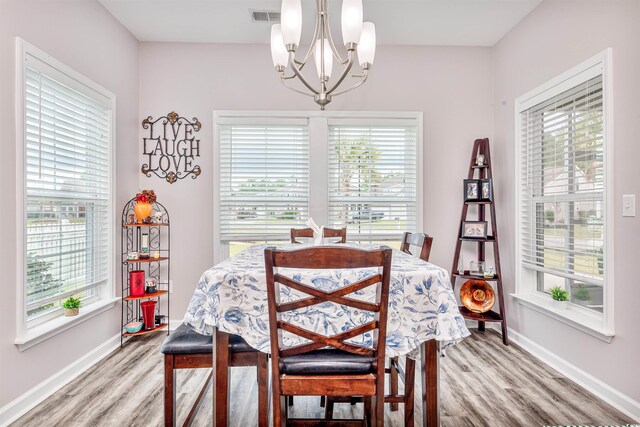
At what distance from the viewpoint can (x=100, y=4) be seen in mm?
2738

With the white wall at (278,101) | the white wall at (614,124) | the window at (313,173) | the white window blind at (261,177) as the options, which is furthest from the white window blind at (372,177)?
the white wall at (614,124)

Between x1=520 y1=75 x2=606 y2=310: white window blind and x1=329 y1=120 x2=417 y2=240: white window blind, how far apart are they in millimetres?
993

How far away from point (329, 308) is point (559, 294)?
6.68 ft

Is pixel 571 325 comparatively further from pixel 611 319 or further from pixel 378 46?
pixel 378 46

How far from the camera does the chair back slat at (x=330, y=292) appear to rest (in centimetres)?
119

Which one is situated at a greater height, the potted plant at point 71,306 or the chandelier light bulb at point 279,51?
the chandelier light bulb at point 279,51

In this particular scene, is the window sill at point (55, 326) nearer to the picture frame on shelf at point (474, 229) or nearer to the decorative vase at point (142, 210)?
the decorative vase at point (142, 210)

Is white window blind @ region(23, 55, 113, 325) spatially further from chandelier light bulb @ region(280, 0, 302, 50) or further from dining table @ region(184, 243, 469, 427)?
chandelier light bulb @ region(280, 0, 302, 50)

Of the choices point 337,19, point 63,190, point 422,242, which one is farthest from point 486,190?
point 63,190

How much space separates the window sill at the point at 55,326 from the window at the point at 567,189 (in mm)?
3448

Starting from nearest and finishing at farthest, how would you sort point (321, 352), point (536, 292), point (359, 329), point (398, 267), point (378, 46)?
point (359, 329)
point (321, 352)
point (398, 267)
point (536, 292)
point (378, 46)

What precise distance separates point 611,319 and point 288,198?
2.57 m

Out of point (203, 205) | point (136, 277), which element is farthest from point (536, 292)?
point (136, 277)

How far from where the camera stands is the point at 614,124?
6.77 ft
